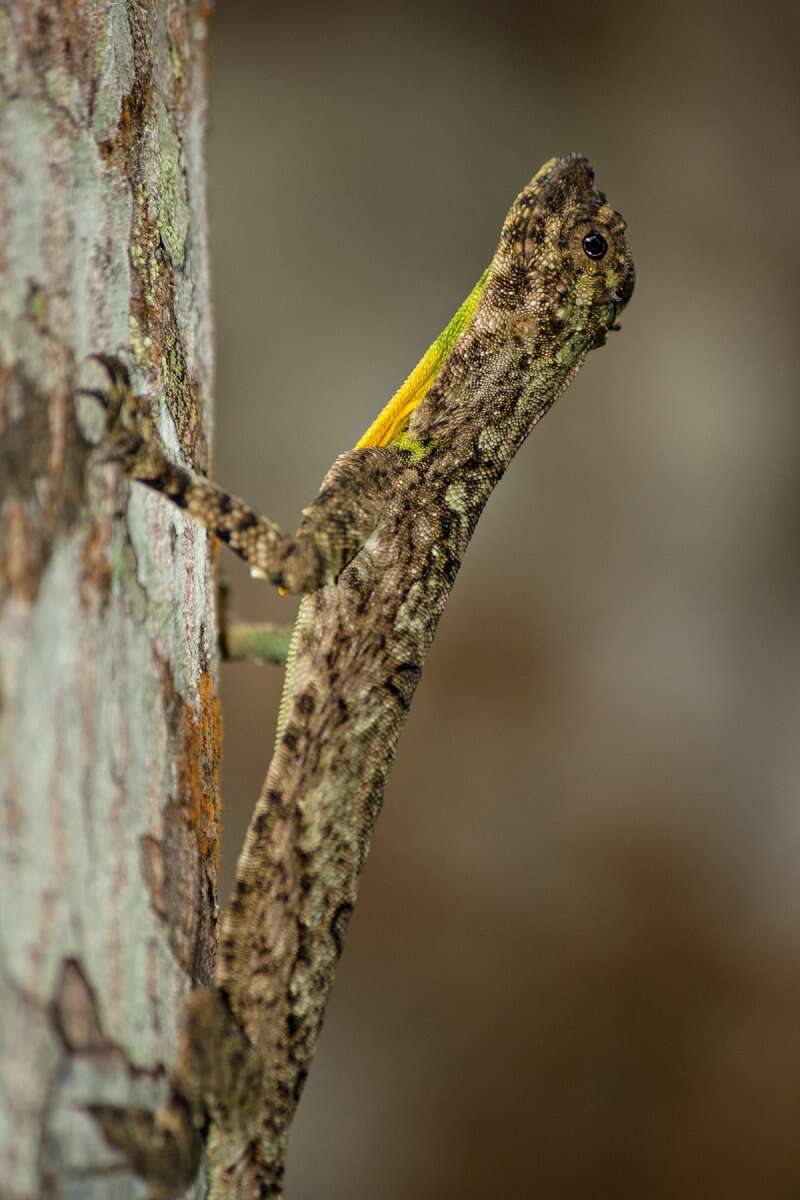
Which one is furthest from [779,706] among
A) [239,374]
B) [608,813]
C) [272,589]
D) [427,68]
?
[427,68]

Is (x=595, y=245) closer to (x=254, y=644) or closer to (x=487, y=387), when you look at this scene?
(x=487, y=387)

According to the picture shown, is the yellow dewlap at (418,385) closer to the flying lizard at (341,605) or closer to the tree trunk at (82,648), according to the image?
the flying lizard at (341,605)

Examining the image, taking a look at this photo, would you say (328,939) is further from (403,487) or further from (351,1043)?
(351,1043)

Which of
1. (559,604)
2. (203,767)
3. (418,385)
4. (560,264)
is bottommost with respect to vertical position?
(203,767)

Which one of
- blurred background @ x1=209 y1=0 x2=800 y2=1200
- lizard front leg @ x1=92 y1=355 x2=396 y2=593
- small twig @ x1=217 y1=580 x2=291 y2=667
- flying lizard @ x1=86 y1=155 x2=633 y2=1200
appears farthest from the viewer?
blurred background @ x1=209 y1=0 x2=800 y2=1200

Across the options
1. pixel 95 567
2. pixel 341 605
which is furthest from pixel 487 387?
pixel 95 567

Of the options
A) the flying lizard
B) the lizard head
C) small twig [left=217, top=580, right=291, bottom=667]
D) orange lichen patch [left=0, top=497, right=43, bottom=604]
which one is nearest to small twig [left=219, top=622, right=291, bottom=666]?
small twig [left=217, top=580, right=291, bottom=667]

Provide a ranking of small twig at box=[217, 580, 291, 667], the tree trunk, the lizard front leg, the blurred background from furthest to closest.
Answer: the blurred background < small twig at box=[217, 580, 291, 667] < the lizard front leg < the tree trunk

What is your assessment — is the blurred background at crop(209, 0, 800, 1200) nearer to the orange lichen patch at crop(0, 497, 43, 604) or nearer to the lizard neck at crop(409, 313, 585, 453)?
the lizard neck at crop(409, 313, 585, 453)
